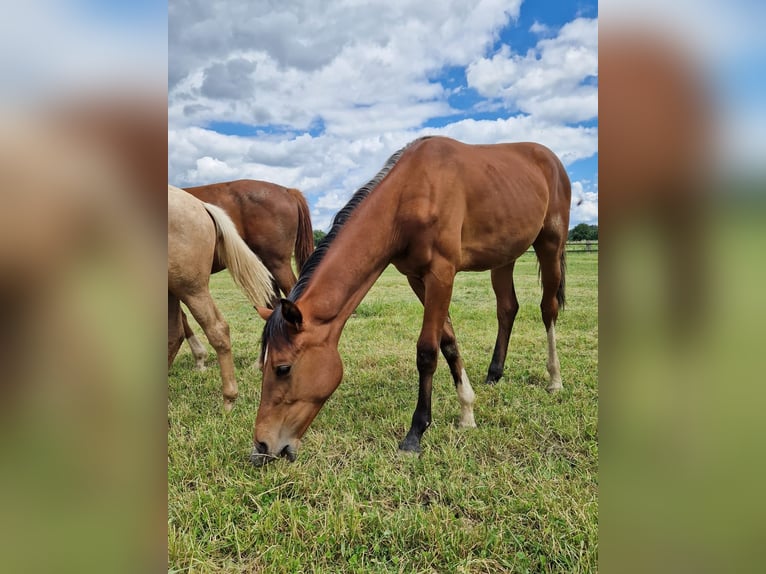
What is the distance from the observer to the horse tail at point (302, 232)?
261 inches

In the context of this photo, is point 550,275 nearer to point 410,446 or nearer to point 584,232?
point 584,232

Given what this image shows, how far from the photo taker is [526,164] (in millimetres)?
4266

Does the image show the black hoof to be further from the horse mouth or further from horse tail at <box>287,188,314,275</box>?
horse tail at <box>287,188,314,275</box>

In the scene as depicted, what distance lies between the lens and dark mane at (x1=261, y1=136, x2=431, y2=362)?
104 inches

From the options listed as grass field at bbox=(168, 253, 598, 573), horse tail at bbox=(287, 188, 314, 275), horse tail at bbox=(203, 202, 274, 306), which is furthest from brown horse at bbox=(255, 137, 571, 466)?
horse tail at bbox=(287, 188, 314, 275)

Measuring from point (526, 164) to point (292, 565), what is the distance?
12.4 feet

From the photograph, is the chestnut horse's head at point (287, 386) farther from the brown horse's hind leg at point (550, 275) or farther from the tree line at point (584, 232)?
the brown horse's hind leg at point (550, 275)

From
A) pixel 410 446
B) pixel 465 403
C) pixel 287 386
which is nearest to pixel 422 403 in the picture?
pixel 410 446

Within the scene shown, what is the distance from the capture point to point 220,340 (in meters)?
3.77
